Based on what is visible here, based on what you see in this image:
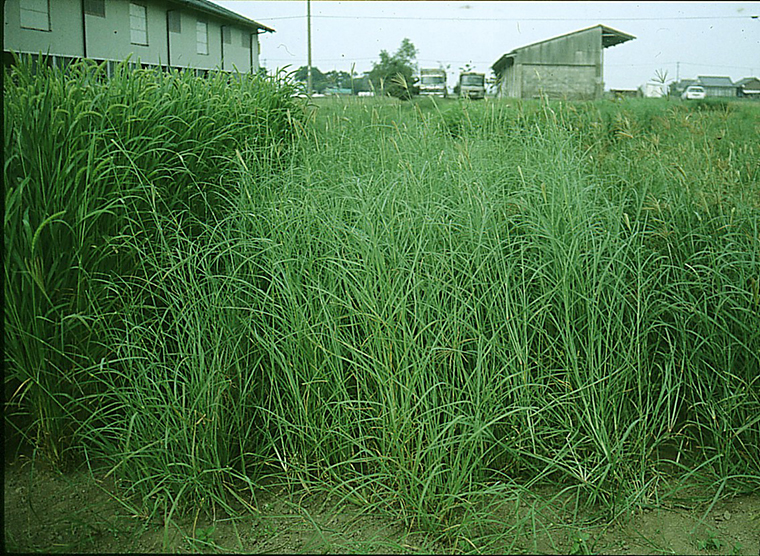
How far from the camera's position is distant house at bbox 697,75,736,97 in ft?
20.2

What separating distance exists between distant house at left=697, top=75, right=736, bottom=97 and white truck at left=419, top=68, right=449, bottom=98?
270 centimetres

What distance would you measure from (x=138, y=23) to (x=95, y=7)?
0.92 feet

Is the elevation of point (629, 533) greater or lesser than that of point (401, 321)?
lesser

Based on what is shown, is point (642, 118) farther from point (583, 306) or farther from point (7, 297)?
point (7, 297)

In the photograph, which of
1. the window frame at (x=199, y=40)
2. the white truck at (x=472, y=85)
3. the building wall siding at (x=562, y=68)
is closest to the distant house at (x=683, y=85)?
the building wall siding at (x=562, y=68)

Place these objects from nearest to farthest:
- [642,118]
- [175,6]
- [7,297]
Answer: [7,297]
[175,6]
[642,118]

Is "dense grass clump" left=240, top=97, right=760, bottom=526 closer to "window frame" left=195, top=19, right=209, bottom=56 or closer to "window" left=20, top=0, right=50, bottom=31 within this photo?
"window" left=20, top=0, right=50, bottom=31

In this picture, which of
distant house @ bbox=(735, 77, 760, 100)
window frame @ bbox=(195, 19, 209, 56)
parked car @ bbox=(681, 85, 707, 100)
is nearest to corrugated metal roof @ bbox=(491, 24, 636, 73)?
parked car @ bbox=(681, 85, 707, 100)

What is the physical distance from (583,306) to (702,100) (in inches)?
222

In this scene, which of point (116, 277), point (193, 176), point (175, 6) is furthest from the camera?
point (175, 6)

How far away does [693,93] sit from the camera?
6.65m

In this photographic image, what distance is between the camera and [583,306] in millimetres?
2283

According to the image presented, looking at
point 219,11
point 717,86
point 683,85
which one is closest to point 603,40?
point 683,85

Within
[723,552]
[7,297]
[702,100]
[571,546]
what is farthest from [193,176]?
[702,100]
